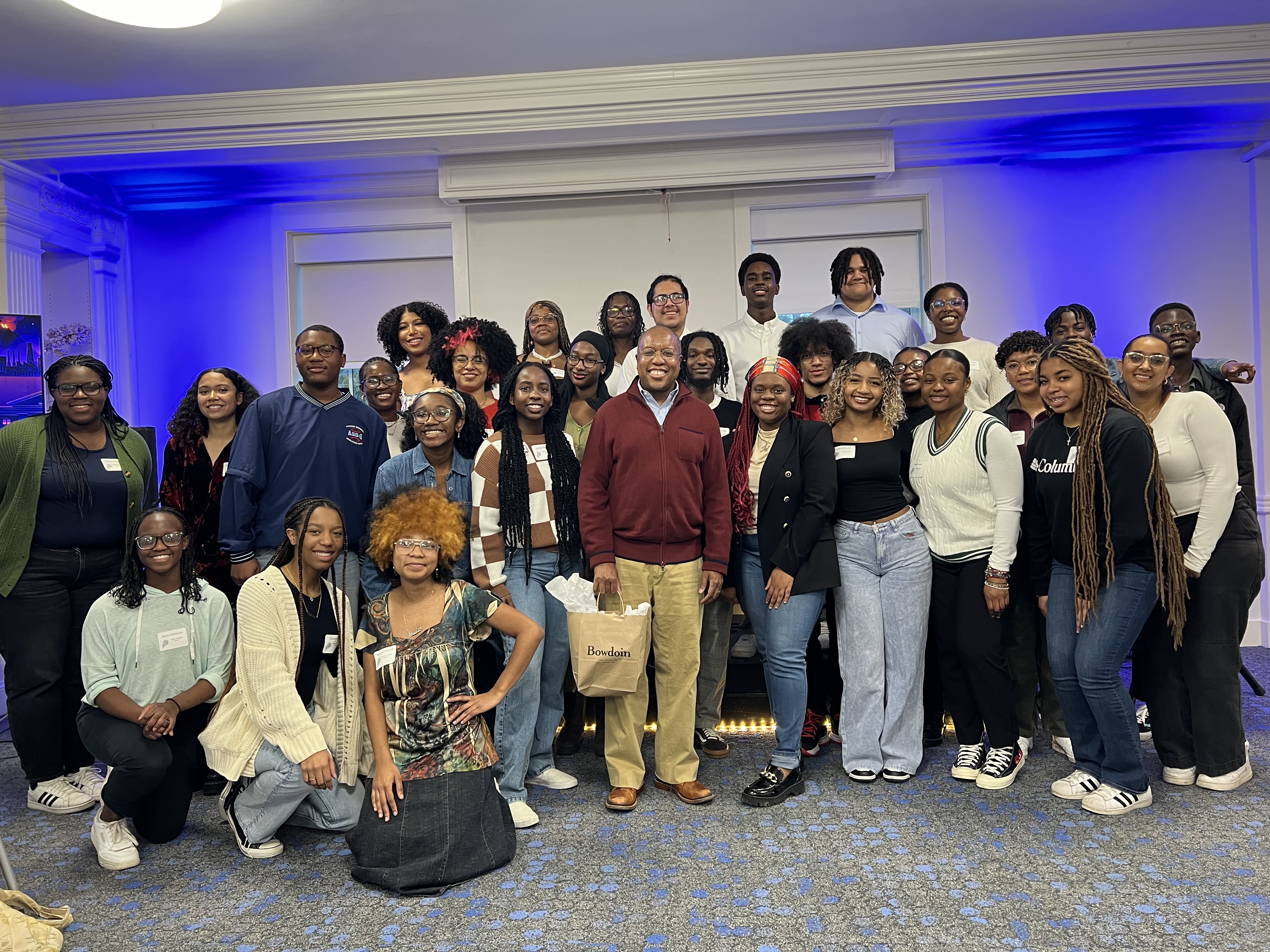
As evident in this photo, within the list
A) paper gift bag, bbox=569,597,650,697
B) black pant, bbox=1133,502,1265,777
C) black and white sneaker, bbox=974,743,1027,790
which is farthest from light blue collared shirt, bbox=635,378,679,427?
black pant, bbox=1133,502,1265,777

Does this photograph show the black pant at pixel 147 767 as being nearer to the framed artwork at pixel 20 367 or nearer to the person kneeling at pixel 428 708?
the person kneeling at pixel 428 708

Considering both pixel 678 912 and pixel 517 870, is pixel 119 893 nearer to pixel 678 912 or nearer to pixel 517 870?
pixel 517 870

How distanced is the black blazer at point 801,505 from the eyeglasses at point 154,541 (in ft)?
7.24

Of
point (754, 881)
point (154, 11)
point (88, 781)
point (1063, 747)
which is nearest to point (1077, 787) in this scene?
point (1063, 747)

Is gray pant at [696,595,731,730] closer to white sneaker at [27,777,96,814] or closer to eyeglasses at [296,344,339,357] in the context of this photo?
eyeglasses at [296,344,339,357]

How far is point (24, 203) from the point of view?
20.3 feet

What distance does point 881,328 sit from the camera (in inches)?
197

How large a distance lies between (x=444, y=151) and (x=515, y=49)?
1.05 meters

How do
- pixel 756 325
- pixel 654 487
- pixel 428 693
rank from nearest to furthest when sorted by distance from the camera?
pixel 428 693 < pixel 654 487 < pixel 756 325

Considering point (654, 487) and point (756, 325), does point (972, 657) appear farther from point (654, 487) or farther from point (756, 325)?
point (756, 325)

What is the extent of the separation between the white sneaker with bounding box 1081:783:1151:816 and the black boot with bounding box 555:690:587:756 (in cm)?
208

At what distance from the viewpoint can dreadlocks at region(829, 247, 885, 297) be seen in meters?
5.08

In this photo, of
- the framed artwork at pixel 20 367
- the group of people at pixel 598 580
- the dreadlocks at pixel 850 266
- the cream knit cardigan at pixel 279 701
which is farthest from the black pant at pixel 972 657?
the framed artwork at pixel 20 367

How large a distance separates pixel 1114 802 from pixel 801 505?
1.54 meters
